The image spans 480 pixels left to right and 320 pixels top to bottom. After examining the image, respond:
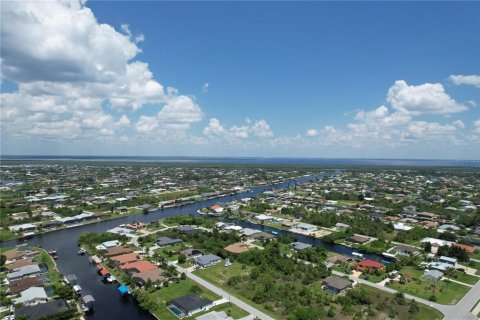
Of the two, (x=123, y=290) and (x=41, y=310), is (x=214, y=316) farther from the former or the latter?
(x=41, y=310)

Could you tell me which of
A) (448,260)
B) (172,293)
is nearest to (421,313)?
(448,260)

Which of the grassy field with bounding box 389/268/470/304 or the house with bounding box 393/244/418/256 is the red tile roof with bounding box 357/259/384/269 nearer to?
the grassy field with bounding box 389/268/470/304

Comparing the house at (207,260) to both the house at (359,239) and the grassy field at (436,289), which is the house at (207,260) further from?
the house at (359,239)

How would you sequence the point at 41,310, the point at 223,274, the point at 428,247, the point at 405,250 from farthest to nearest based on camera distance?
1. the point at 428,247
2. the point at 405,250
3. the point at 223,274
4. the point at 41,310

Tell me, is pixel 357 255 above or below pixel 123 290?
above

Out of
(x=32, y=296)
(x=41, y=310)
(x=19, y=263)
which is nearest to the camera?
(x=41, y=310)

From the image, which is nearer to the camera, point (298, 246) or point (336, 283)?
point (336, 283)
